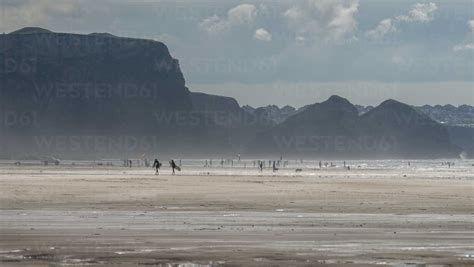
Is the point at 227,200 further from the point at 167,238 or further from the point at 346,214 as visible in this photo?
the point at 167,238

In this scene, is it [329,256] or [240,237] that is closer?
[329,256]

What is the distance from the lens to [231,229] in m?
29.1

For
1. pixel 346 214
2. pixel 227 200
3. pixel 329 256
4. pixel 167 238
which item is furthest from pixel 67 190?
pixel 329 256

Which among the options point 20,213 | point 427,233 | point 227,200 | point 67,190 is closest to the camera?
point 427,233

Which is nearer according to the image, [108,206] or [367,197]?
[108,206]

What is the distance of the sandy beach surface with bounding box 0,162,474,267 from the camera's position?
22172 millimetres

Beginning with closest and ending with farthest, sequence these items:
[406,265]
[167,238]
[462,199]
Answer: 1. [406,265]
2. [167,238]
3. [462,199]

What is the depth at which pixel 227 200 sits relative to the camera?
144 ft

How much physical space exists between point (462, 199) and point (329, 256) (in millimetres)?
25845

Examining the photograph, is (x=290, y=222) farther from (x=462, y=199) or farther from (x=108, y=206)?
(x=462, y=199)

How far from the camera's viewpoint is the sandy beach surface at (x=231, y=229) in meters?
22.2

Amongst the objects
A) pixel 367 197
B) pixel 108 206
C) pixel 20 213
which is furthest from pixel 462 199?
pixel 20 213

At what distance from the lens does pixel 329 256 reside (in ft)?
74.3

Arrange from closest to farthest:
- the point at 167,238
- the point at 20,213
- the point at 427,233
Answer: the point at 167,238, the point at 427,233, the point at 20,213
